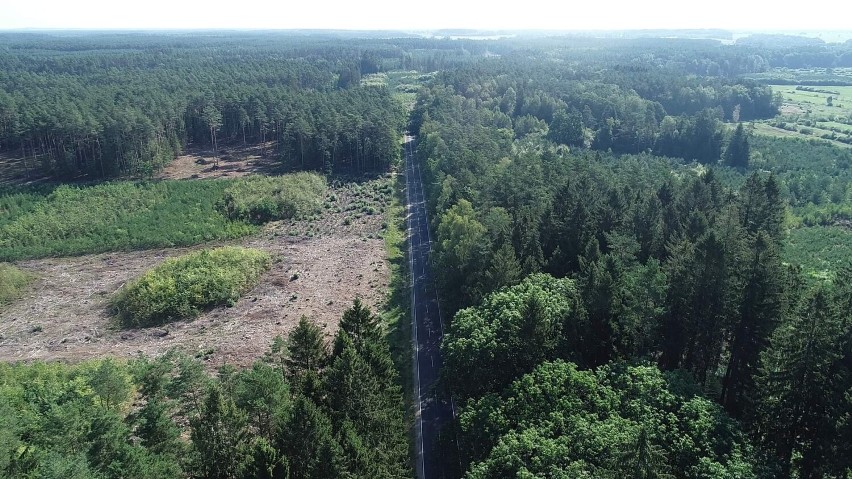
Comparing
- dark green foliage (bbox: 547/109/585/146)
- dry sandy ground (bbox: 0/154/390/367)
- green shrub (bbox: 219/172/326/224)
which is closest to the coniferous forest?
green shrub (bbox: 219/172/326/224)

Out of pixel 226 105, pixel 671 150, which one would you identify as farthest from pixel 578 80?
pixel 226 105

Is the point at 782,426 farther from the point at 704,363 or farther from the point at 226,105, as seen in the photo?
the point at 226,105

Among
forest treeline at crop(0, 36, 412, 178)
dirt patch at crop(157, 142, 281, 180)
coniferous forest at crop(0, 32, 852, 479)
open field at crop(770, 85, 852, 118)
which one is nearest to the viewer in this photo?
coniferous forest at crop(0, 32, 852, 479)

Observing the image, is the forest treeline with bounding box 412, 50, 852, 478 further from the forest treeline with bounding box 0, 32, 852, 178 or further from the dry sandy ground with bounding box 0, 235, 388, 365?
the forest treeline with bounding box 0, 32, 852, 178

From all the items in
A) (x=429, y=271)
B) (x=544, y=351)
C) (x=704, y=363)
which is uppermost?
(x=544, y=351)

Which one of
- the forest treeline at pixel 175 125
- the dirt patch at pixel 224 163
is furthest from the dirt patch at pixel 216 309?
the forest treeline at pixel 175 125

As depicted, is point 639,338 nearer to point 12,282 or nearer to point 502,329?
point 502,329

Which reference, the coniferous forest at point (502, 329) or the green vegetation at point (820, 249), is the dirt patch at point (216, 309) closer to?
the coniferous forest at point (502, 329)
